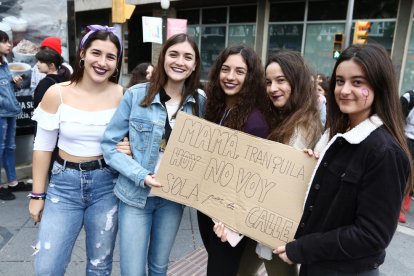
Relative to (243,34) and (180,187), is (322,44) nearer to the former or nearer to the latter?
(243,34)

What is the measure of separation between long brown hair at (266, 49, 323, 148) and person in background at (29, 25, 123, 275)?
1012 mm

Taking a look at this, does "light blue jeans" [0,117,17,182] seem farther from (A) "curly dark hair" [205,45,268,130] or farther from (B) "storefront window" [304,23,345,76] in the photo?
(B) "storefront window" [304,23,345,76]

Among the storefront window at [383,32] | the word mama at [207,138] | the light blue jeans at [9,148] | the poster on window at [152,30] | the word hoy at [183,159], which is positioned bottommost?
the light blue jeans at [9,148]

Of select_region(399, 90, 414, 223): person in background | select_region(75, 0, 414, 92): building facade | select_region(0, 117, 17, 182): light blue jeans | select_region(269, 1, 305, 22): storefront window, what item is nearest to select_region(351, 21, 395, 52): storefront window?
select_region(75, 0, 414, 92): building facade

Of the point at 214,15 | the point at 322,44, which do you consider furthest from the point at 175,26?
the point at 214,15

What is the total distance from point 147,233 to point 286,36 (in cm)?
1409

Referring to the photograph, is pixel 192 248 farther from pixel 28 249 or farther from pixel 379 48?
pixel 379 48

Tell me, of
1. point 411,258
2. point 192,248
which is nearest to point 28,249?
point 192,248

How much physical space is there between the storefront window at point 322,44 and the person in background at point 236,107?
41.1 ft

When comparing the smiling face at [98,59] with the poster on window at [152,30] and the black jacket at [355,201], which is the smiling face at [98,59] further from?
the poster on window at [152,30]

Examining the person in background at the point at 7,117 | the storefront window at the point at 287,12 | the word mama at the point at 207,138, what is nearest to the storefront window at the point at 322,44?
the storefront window at the point at 287,12

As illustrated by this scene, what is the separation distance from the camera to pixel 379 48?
146 cm

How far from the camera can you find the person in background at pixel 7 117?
4.28 meters

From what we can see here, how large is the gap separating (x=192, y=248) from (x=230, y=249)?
160 centimetres
